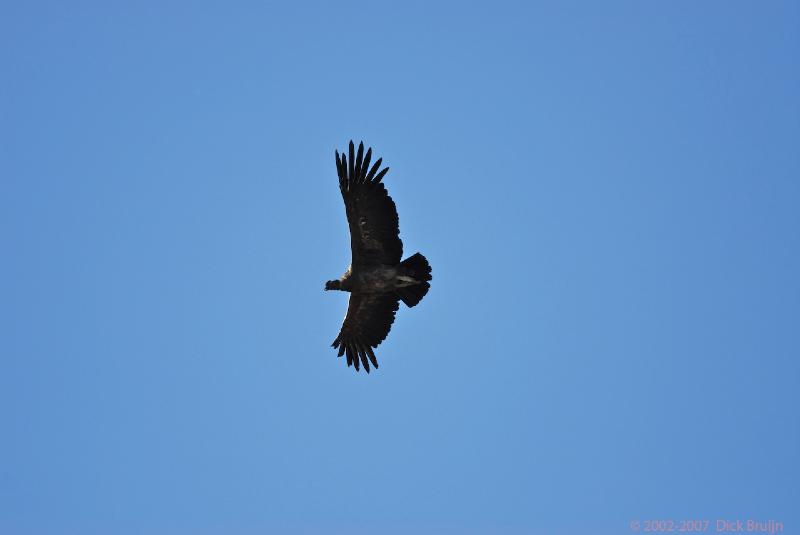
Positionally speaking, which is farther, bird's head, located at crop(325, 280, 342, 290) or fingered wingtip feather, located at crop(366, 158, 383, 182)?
bird's head, located at crop(325, 280, 342, 290)

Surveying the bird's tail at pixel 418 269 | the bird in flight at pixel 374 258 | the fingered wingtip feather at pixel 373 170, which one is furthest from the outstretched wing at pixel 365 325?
the fingered wingtip feather at pixel 373 170

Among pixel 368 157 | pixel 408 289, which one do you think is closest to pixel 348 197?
pixel 368 157

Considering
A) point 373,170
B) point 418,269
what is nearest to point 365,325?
point 418,269

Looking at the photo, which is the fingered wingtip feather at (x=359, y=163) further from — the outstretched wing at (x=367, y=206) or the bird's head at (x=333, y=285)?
the bird's head at (x=333, y=285)

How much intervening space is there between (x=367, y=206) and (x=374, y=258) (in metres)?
1.16

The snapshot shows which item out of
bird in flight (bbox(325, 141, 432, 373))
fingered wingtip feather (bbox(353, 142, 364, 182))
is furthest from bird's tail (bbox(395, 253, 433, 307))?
fingered wingtip feather (bbox(353, 142, 364, 182))

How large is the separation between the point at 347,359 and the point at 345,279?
2299 mm

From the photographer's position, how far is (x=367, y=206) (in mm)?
19391

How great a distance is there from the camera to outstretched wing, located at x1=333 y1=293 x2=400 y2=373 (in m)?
21.3

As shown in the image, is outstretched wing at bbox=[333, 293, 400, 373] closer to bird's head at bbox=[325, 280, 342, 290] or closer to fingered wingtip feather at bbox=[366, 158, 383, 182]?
bird's head at bbox=[325, 280, 342, 290]

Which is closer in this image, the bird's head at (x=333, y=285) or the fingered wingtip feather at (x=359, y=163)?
the fingered wingtip feather at (x=359, y=163)

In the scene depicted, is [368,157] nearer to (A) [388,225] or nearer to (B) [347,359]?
(A) [388,225]

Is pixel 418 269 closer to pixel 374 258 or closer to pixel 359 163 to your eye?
pixel 374 258

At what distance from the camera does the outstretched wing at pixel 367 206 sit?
63.3 feet
